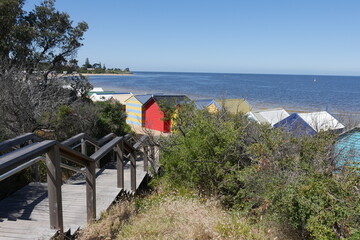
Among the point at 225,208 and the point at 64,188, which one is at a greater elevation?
the point at 64,188

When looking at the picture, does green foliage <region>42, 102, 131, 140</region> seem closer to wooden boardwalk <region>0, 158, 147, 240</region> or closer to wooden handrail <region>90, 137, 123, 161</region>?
wooden boardwalk <region>0, 158, 147, 240</region>

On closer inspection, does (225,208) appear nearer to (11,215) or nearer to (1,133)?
(11,215)

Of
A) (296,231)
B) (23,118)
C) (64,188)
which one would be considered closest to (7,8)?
(23,118)

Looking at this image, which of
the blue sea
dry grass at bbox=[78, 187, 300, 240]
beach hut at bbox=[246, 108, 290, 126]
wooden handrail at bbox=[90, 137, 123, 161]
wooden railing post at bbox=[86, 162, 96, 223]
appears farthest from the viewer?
the blue sea

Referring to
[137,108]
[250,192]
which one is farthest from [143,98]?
[250,192]

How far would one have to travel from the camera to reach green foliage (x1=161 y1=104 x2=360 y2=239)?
11.5 ft

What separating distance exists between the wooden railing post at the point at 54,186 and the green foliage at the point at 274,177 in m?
2.47

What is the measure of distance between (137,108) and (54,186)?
19.9 metres

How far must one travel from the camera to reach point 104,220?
363cm

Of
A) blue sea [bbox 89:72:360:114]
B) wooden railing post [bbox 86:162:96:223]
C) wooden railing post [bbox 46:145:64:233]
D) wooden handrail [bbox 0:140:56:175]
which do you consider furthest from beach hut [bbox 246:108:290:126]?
wooden handrail [bbox 0:140:56:175]

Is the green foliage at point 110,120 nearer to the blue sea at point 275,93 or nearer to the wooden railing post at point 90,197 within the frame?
the blue sea at point 275,93

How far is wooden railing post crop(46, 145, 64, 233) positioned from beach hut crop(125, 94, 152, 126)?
63.2ft

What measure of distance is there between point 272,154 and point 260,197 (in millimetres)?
1119

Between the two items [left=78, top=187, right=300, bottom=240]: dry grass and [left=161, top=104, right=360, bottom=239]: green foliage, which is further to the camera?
[left=161, top=104, right=360, bottom=239]: green foliage
